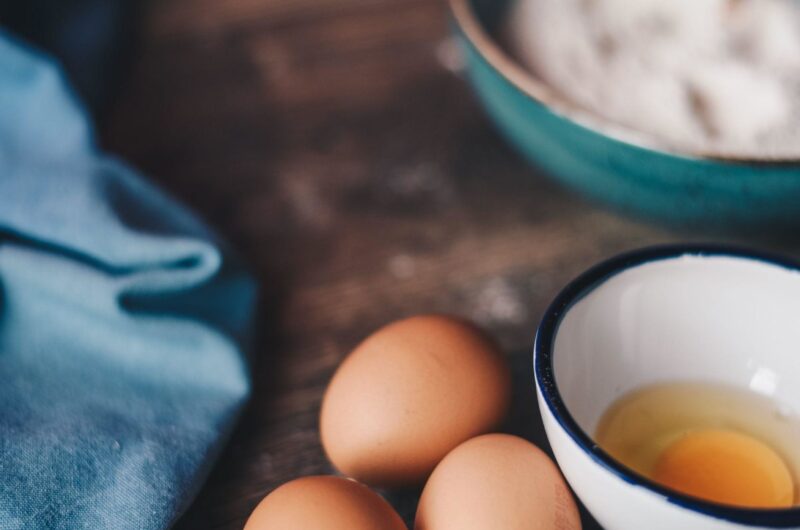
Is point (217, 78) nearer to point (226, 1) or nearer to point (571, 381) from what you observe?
point (226, 1)

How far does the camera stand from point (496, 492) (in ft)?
Result: 1.41

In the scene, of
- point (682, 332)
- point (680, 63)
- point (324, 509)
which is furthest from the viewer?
point (680, 63)

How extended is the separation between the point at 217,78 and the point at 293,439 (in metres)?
0.51

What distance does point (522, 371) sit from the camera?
60 centimetres

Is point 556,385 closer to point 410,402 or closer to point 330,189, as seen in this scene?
point 410,402

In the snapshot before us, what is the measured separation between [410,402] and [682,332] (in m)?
0.20

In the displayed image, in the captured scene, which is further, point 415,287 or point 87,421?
point 415,287

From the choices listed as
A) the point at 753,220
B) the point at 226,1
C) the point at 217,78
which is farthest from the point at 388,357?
the point at 226,1

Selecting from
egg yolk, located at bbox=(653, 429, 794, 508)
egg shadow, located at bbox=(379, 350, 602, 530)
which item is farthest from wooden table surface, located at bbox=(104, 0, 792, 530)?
egg yolk, located at bbox=(653, 429, 794, 508)

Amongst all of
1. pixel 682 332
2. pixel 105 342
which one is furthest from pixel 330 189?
pixel 682 332

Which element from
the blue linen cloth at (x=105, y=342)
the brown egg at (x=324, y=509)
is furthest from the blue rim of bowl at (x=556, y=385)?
the blue linen cloth at (x=105, y=342)

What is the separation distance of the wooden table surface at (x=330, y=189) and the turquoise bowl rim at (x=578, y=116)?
147mm

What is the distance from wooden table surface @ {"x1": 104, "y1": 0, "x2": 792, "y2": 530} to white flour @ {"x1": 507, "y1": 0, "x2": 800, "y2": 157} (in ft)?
0.38

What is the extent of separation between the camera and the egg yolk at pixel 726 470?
47 cm
